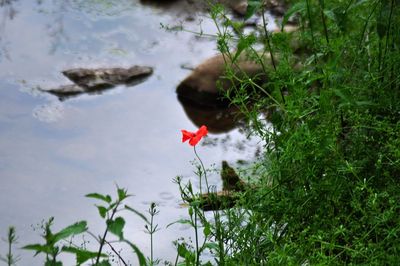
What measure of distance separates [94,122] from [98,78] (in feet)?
1.73

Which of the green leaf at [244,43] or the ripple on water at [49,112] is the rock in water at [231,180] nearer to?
the green leaf at [244,43]

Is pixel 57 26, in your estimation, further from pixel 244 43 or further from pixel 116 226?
pixel 116 226

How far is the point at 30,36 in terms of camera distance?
5.84m

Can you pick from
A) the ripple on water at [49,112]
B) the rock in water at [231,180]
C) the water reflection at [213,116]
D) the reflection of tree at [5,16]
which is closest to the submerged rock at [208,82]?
the water reflection at [213,116]

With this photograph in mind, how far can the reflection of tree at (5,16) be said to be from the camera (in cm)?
560

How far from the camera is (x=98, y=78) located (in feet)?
17.5

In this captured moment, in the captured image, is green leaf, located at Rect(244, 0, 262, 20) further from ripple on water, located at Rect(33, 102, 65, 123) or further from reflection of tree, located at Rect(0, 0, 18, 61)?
reflection of tree, located at Rect(0, 0, 18, 61)

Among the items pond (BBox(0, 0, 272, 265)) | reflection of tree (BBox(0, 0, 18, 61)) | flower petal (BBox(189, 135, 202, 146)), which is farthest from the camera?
reflection of tree (BBox(0, 0, 18, 61))

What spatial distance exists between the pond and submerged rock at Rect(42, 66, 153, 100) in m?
0.05

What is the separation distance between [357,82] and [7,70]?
3019mm

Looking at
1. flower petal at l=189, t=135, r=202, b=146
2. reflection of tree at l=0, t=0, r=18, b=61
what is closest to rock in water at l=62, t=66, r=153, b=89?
reflection of tree at l=0, t=0, r=18, b=61

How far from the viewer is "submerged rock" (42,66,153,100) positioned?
17.0 feet

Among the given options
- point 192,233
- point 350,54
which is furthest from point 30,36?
point 350,54

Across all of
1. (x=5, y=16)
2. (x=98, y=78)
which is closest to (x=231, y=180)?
(x=98, y=78)
